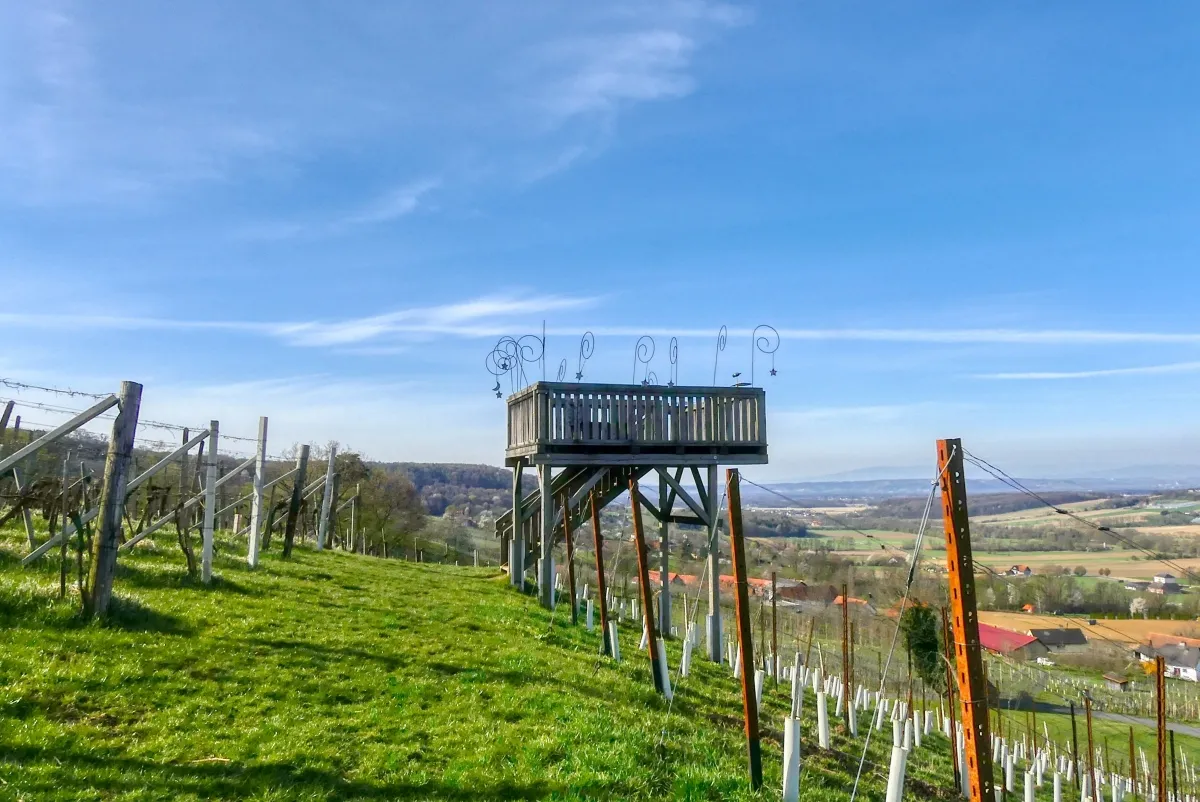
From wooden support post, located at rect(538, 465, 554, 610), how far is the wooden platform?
17.3 inches

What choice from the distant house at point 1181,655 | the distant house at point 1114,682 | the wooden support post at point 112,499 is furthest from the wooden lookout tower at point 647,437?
the distant house at point 1181,655

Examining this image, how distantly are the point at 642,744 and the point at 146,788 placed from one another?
4.46 meters

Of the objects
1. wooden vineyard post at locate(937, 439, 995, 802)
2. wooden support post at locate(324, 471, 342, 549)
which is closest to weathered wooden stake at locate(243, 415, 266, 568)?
wooden support post at locate(324, 471, 342, 549)

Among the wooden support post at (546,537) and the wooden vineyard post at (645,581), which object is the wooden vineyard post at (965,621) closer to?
the wooden vineyard post at (645,581)

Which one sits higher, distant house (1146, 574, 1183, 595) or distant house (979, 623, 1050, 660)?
distant house (1146, 574, 1183, 595)

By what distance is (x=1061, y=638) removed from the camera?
77500 mm

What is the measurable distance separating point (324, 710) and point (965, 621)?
6255 mm

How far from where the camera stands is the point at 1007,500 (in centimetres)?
19600

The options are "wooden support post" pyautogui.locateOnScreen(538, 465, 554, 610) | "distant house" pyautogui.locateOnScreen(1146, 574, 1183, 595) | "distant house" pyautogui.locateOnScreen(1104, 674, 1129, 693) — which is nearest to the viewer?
"wooden support post" pyautogui.locateOnScreen(538, 465, 554, 610)

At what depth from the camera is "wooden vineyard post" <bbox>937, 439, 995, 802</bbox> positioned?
19.5ft

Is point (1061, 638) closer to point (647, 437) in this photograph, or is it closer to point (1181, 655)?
point (1181, 655)

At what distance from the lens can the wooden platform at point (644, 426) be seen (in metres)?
15.9

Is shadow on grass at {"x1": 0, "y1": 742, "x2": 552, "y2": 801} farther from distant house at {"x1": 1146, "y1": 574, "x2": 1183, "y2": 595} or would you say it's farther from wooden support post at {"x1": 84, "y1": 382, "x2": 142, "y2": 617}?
distant house at {"x1": 1146, "y1": 574, "x2": 1183, "y2": 595}

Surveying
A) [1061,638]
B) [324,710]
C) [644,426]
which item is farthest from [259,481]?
[1061,638]
